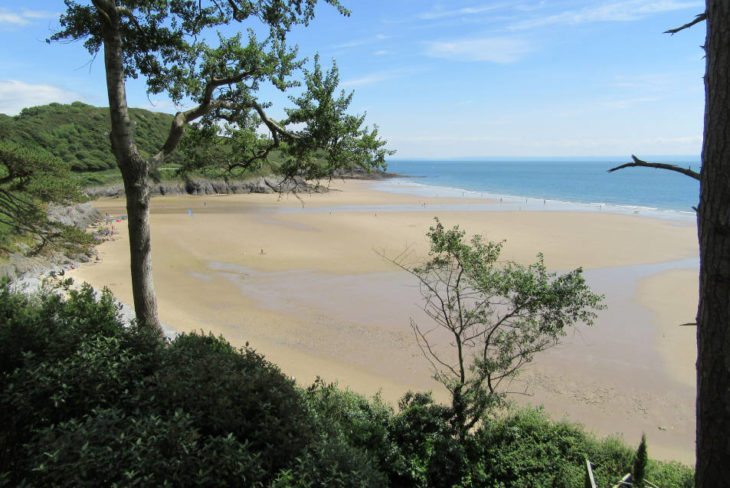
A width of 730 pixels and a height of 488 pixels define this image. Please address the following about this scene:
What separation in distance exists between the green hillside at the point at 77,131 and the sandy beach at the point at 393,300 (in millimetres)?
33234

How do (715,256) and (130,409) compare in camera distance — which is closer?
(715,256)

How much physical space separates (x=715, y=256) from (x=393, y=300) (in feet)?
48.0

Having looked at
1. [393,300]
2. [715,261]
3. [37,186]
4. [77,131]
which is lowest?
[393,300]

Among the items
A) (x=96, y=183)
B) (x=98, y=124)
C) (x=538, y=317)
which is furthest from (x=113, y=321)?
(x=98, y=124)

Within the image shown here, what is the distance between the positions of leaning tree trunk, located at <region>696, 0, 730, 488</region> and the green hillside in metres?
56.6

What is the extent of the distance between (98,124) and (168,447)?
292 ft

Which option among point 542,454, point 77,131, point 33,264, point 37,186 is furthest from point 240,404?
point 77,131

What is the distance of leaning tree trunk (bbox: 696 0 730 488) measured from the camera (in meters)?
3.04

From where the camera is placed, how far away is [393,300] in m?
17.5

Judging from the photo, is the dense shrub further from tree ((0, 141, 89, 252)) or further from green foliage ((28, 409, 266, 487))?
tree ((0, 141, 89, 252))

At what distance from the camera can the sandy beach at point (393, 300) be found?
10.9m

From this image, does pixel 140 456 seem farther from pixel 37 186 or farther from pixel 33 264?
pixel 33 264

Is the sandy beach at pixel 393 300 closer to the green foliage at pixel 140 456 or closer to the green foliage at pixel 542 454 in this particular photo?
the green foliage at pixel 542 454

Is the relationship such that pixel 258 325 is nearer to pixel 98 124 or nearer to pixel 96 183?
pixel 96 183
